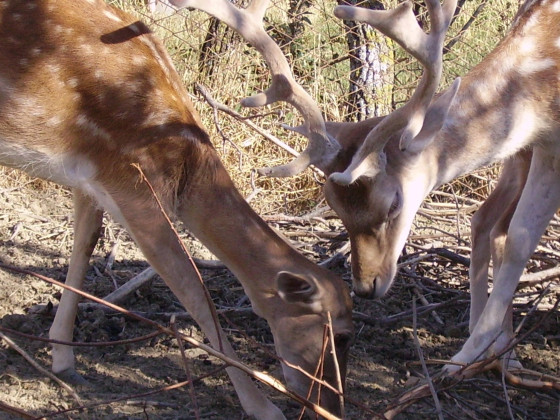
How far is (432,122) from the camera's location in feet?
14.1

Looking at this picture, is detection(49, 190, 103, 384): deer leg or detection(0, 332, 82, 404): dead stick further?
detection(49, 190, 103, 384): deer leg

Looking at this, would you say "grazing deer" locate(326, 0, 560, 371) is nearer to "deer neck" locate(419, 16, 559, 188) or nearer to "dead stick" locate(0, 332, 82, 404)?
"deer neck" locate(419, 16, 559, 188)

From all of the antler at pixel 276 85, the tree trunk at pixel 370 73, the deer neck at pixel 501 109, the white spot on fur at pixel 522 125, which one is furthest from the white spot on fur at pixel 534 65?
the tree trunk at pixel 370 73

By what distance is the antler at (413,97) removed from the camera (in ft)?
12.7

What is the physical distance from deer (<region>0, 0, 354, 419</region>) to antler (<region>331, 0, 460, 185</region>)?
0.61 meters

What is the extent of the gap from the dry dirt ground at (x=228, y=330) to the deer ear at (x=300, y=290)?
1.01 ft

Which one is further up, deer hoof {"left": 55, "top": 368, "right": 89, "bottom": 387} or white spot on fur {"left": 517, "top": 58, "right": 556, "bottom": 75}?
white spot on fur {"left": 517, "top": 58, "right": 556, "bottom": 75}

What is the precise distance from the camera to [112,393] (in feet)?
13.8

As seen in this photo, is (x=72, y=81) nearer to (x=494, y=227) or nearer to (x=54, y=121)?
(x=54, y=121)

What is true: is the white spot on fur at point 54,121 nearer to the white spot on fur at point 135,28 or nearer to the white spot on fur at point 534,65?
the white spot on fur at point 135,28

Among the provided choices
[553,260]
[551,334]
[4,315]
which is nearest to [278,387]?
[4,315]

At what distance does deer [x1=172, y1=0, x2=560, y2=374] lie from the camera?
4.25 meters

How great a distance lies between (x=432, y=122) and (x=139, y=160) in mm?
1492

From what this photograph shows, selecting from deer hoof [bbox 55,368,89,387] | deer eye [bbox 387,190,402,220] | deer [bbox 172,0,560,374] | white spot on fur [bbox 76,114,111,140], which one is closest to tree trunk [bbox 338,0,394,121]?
deer [bbox 172,0,560,374]
